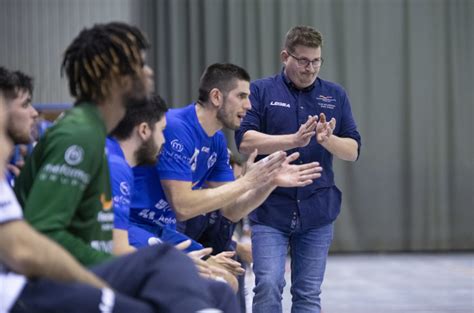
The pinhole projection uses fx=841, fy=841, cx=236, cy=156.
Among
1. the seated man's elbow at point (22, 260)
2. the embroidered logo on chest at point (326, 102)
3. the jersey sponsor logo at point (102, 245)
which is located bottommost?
the jersey sponsor logo at point (102, 245)

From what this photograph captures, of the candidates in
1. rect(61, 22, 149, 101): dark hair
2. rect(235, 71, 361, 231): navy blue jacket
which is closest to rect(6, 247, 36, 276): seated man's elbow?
A: rect(61, 22, 149, 101): dark hair

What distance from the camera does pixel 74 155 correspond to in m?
2.35

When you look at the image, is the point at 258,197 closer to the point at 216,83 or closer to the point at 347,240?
the point at 216,83

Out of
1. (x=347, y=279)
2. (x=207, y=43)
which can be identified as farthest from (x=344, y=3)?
(x=347, y=279)

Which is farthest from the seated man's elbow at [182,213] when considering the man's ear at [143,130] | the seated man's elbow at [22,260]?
the seated man's elbow at [22,260]

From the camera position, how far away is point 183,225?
485 cm

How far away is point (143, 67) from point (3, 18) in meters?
8.64

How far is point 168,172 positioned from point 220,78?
2.42ft

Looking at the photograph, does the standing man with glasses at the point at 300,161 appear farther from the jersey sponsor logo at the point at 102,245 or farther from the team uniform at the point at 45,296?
the team uniform at the point at 45,296

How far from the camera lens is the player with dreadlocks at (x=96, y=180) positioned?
2271 millimetres

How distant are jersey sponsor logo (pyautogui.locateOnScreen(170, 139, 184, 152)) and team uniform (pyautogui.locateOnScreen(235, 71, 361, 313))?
659 mm

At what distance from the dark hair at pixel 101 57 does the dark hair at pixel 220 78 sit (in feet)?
6.54

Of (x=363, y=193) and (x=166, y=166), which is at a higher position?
(x=166, y=166)

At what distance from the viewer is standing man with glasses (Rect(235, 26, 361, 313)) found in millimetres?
4684
